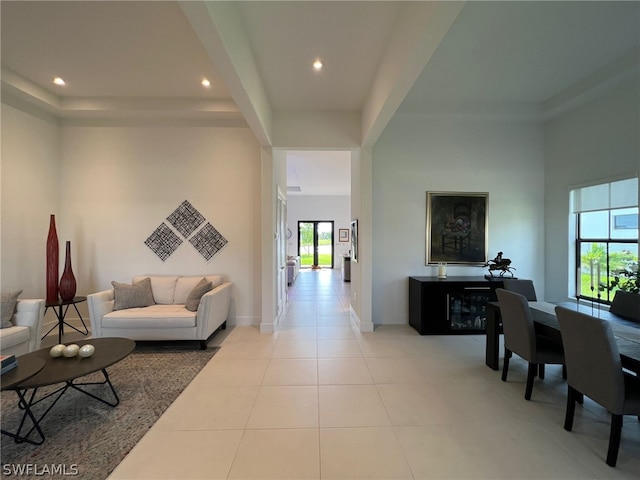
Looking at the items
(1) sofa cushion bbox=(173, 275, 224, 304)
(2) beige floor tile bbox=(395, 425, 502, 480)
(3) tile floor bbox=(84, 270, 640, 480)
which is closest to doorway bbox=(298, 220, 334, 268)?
(1) sofa cushion bbox=(173, 275, 224, 304)

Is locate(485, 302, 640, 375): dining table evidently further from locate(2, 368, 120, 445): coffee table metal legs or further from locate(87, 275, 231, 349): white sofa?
locate(2, 368, 120, 445): coffee table metal legs

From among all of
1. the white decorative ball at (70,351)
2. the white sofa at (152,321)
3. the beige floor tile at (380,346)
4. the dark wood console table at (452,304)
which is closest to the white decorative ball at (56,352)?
the white decorative ball at (70,351)

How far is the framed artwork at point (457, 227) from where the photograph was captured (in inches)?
183

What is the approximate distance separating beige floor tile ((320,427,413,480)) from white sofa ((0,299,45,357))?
3.39 metres

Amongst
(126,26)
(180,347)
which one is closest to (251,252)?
(180,347)

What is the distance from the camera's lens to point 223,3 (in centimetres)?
200

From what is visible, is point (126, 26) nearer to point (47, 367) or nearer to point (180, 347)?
point (47, 367)

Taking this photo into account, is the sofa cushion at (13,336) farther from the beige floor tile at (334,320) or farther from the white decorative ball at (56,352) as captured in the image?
the beige floor tile at (334,320)

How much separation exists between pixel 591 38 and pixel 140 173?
610 centimetres

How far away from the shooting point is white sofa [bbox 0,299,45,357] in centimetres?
295

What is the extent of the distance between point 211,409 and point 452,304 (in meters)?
3.46

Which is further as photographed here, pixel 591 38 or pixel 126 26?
pixel 591 38

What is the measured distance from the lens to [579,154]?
4113 millimetres

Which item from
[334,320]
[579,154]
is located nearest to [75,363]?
[334,320]
